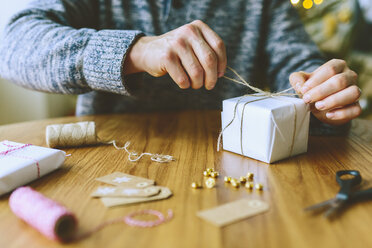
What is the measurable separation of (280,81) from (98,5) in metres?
0.82

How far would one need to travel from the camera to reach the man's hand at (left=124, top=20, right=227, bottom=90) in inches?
29.0

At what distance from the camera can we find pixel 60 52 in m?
0.95

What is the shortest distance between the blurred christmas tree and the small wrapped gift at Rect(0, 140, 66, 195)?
69.0 inches

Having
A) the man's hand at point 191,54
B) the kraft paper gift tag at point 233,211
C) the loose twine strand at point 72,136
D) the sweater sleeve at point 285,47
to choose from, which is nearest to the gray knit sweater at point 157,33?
the sweater sleeve at point 285,47

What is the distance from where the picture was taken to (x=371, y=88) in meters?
2.02

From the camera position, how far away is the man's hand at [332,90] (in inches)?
29.5

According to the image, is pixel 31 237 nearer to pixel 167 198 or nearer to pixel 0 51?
pixel 167 198

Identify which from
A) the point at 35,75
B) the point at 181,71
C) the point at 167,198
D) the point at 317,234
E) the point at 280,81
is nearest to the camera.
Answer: the point at 317,234

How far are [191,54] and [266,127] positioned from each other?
24cm

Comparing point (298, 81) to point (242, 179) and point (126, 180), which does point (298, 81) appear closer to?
point (242, 179)

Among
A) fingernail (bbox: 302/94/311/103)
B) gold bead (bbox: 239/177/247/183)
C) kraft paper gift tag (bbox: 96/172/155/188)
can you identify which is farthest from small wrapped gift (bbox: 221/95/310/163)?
kraft paper gift tag (bbox: 96/172/155/188)

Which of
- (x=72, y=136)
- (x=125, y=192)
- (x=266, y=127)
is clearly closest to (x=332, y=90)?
(x=266, y=127)


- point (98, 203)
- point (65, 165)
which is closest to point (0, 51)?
point (65, 165)

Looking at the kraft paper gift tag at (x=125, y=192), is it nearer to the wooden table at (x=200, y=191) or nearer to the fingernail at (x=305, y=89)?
the wooden table at (x=200, y=191)
